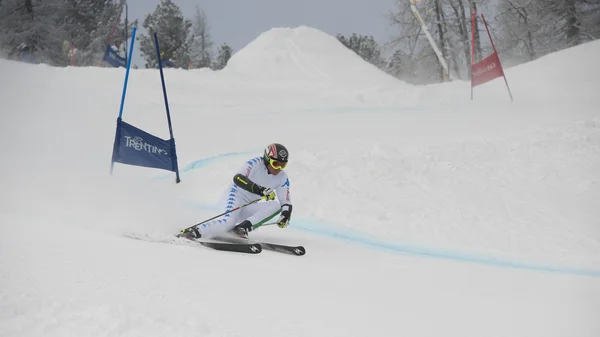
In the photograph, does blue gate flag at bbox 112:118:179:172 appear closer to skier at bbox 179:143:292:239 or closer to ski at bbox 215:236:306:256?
skier at bbox 179:143:292:239

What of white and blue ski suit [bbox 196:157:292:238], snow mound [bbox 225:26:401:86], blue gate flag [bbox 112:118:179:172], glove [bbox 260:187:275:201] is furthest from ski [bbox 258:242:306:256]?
snow mound [bbox 225:26:401:86]

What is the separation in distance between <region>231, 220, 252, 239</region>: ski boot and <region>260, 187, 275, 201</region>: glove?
0.38 metres

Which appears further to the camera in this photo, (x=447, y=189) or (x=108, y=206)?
(x=447, y=189)

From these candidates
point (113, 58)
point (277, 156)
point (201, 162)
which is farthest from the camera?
point (113, 58)

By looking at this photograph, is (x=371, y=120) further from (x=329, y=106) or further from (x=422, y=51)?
(x=422, y=51)

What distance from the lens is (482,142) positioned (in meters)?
9.82

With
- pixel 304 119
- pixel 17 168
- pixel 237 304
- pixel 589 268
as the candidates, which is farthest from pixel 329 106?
pixel 237 304

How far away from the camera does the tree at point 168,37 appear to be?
31.6 meters

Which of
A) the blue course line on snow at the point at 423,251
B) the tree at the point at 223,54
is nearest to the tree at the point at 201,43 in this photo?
the tree at the point at 223,54

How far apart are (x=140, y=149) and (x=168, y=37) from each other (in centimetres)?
2624

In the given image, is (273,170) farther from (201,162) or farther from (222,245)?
(201,162)

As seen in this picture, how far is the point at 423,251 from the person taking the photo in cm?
607

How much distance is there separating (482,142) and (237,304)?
794 centimetres

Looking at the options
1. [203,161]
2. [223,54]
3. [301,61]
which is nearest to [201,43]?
[223,54]
